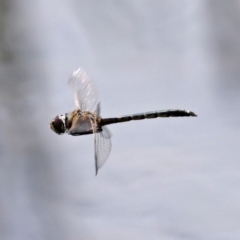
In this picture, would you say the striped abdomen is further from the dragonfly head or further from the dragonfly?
the dragonfly head

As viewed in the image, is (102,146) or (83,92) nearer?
(102,146)

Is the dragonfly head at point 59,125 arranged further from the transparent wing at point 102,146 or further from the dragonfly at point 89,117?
the transparent wing at point 102,146

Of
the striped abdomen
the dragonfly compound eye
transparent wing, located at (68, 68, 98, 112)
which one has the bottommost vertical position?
the dragonfly compound eye

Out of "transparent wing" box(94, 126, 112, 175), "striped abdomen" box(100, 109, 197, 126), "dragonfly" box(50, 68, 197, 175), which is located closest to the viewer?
"transparent wing" box(94, 126, 112, 175)

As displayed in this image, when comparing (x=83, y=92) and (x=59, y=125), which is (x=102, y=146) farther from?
(x=83, y=92)

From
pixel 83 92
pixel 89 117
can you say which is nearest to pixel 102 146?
pixel 89 117

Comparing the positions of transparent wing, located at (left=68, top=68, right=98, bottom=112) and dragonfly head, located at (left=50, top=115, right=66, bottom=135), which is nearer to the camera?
dragonfly head, located at (left=50, top=115, right=66, bottom=135)

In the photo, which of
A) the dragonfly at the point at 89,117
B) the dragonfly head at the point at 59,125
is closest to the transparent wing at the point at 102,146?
the dragonfly at the point at 89,117

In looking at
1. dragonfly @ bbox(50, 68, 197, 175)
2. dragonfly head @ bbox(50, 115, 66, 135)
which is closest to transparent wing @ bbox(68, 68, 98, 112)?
dragonfly @ bbox(50, 68, 197, 175)
